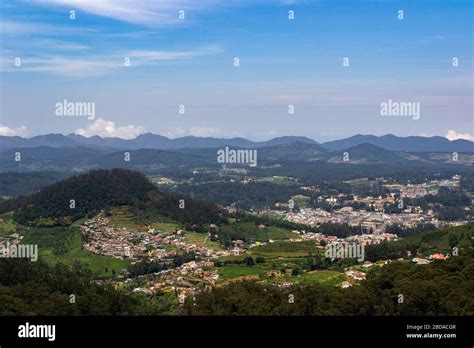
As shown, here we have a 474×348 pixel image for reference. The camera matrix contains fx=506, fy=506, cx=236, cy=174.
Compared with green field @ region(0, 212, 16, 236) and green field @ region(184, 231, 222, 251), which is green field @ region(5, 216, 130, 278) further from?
green field @ region(184, 231, 222, 251)

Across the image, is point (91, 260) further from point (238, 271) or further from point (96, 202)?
point (96, 202)

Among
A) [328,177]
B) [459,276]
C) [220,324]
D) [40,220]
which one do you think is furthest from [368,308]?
[328,177]

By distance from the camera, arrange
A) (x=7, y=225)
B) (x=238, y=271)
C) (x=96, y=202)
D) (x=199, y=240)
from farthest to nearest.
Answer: (x=96, y=202), (x=7, y=225), (x=199, y=240), (x=238, y=271)

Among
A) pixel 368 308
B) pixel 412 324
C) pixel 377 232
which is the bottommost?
pixel 377 232

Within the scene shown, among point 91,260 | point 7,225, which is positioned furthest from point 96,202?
point 91,260

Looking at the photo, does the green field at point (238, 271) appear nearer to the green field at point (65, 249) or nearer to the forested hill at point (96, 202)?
the green field at point (65, 249)

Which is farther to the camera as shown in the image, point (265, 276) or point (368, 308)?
point (265, 276)

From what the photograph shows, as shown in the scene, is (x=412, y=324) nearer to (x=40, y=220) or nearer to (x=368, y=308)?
(x=368, y=308)

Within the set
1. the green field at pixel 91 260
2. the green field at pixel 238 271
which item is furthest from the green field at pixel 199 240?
the green field at pixel 238 271
